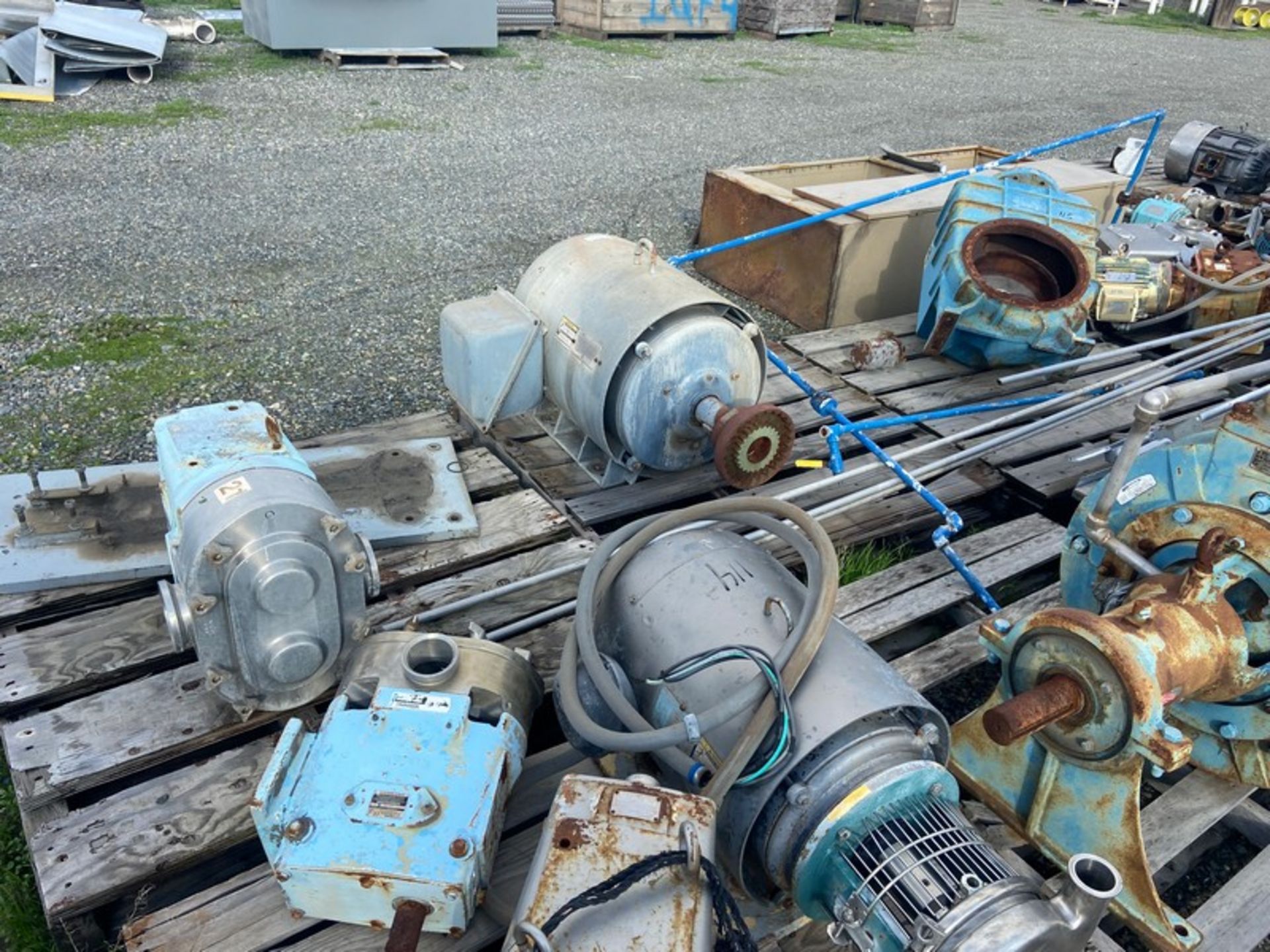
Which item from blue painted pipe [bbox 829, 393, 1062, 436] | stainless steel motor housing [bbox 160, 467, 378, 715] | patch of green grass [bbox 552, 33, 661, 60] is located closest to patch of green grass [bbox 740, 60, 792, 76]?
patch of green grass [bbox 552, 33, 661, 60]

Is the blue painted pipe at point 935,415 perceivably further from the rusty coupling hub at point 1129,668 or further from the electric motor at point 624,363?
the rusty coupling hub at point 1129,668

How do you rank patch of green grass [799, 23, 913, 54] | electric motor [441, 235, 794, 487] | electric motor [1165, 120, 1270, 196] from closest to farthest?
electric motor [441, 235, 794, 487] → electric motor [1165, 120, 1270, 196] → patch of green grass [799, 23, 913, 54]

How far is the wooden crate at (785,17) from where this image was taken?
33.6ft

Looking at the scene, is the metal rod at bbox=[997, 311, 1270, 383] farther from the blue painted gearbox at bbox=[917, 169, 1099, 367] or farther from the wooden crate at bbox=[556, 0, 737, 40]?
the wooden crate at bbox=[556, 0, 737, 40]

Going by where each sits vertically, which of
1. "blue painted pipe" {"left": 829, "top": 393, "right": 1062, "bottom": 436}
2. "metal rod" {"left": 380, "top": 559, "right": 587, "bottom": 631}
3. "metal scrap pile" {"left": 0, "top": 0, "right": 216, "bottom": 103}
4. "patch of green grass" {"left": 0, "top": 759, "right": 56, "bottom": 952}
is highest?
"metal scrap pile" {"left": 0, "top": 0, "right": 216, "bottom": 103}

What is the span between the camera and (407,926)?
4.35ft

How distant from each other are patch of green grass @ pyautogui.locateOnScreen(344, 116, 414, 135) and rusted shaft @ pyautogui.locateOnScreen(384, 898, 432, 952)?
5.75 meters

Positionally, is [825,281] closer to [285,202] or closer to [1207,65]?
[285,202]

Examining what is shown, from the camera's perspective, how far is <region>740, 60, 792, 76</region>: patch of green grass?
8867 millimetres

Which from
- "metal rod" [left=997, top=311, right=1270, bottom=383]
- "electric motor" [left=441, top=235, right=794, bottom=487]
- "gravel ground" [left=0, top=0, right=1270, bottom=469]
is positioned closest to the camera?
"electric motor" [left=441, top=235, right=794, bottom=487]

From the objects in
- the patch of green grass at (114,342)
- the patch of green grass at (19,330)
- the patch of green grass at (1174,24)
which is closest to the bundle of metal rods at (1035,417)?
the patch of green grass at (114,342)

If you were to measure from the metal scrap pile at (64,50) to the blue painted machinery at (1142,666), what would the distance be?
6.95m

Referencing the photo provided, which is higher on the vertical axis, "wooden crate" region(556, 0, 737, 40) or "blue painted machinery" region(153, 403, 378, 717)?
"wooden crate" region(556, 0, 737, 40)

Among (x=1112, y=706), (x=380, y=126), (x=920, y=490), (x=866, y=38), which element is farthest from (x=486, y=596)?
(x=866, y=38)
